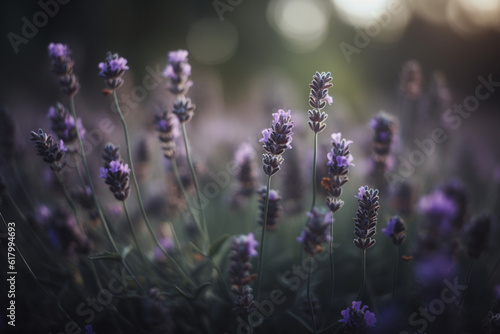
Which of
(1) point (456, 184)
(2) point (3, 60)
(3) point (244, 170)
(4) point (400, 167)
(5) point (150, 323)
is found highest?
(2) point (3, 60)

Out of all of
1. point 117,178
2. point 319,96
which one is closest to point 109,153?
point 117,178

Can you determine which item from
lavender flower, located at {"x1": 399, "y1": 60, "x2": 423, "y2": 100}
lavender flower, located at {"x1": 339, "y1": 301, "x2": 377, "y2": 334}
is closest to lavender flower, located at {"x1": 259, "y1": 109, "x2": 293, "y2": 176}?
lavender flower, located at {"x1": 339, "y1": 301, "x2": 377, "y2": 334}

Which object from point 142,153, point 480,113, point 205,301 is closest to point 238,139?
point 142,153

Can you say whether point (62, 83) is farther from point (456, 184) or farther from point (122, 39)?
point (122, 39)

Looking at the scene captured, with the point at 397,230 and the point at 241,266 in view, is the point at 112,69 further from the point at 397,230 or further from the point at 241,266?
the point at 397,230

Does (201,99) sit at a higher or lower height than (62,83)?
→ higher

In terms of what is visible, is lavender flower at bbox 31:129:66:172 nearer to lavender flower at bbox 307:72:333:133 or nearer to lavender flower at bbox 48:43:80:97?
lavender flower at bbox 48:43:80:97
